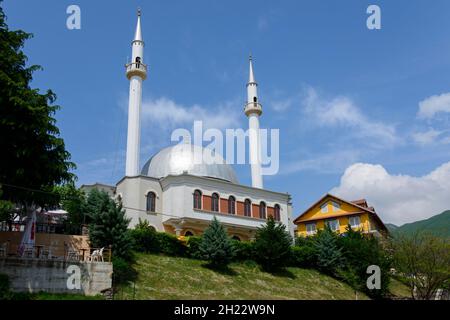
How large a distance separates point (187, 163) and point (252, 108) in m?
10.6

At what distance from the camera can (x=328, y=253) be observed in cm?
3391

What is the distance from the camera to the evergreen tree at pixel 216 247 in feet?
94.9

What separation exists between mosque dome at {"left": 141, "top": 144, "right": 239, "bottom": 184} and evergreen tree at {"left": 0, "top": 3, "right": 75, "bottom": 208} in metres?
19.2

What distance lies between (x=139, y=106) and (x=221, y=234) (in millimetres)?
16738

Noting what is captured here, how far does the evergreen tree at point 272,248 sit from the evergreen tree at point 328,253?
121 inches

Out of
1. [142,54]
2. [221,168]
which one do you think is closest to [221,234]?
[221,168]

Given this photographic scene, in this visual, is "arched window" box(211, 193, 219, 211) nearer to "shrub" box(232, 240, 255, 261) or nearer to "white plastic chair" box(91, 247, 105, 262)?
"shrub" box(232, 240, 255, 261)

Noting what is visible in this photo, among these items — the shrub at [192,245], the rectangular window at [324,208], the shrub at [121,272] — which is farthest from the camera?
the rectangular window at [324,208]

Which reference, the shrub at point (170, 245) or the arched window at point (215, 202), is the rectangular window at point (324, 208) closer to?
the arched window at point (215, 202)

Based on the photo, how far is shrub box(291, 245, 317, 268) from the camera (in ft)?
112

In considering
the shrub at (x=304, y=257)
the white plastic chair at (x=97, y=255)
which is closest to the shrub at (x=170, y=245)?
the white plastic chair at (x=97, y=255)

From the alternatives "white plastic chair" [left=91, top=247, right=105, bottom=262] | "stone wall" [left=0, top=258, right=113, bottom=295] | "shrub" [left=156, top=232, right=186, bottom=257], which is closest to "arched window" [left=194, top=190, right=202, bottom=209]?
"shrub" [left=156, top=232, right=186, bottom=257]
